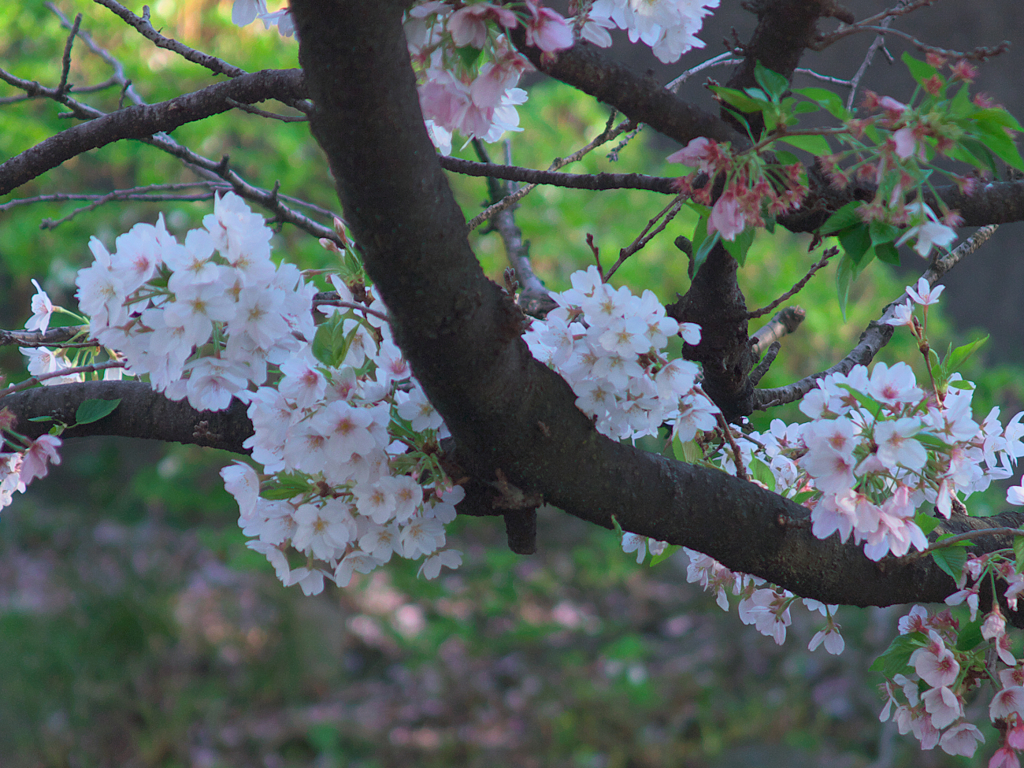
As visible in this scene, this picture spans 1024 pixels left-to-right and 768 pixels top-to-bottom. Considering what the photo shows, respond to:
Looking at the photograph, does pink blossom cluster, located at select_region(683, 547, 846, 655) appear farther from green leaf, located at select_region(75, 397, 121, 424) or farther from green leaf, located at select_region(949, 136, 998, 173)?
green leaf, located at select_region(75, 397, 121, 424)

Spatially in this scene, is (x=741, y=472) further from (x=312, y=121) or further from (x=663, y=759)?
(x=663, y=759)

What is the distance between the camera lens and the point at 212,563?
4230 millimetres

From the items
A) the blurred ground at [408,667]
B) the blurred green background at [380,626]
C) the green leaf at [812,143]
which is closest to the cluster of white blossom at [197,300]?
the green leaf at [812,143]

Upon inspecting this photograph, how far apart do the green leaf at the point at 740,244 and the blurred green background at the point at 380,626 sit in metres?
1.99

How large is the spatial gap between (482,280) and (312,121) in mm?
162

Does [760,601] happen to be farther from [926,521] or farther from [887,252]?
[887,252]

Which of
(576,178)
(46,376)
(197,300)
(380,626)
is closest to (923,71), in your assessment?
(576,178)

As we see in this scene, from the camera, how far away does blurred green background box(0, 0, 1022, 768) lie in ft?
9.75

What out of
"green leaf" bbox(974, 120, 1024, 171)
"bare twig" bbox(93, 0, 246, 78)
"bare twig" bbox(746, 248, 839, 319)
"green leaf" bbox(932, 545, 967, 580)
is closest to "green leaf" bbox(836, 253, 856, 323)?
"bare twig" bbox(746, 248, 839, 319)

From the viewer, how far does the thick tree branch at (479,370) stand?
0.49 metres

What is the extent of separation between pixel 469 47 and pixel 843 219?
0.30 meters

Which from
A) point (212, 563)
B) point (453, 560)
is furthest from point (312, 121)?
point (212, 563)

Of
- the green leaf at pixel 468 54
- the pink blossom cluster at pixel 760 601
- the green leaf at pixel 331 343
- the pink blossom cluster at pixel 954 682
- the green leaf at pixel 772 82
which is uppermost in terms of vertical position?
the green leaf at pixel 468 54

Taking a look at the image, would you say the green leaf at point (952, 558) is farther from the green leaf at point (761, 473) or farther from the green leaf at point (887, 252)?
the green leaf at point (887, 252)
